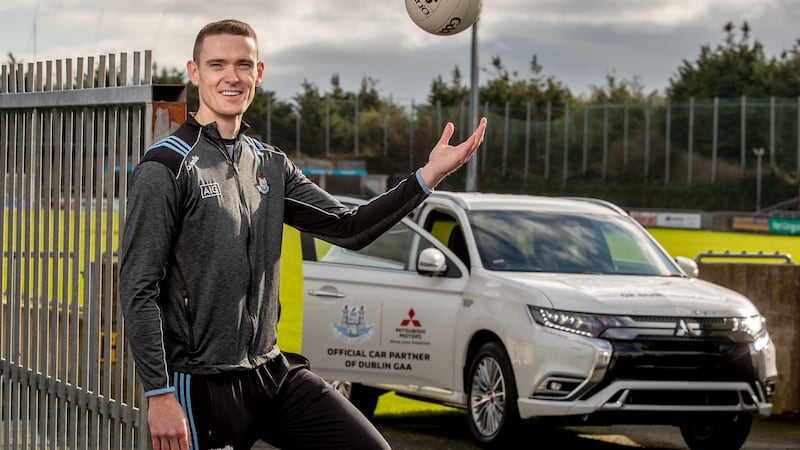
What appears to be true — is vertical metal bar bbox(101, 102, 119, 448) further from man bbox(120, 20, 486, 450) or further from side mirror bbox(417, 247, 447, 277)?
side mirror bbox(417, 247, 447, 277)

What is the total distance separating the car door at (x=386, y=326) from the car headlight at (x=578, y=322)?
1001 mm

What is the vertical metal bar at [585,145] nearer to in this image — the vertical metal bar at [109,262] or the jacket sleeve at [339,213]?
the vertical metal bar at [109,262]

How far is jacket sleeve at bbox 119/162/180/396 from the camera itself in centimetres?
412

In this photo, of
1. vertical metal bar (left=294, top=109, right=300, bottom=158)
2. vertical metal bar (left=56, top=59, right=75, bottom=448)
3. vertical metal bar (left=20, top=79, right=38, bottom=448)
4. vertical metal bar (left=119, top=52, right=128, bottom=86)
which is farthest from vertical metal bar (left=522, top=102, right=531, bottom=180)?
vertical metal bar (left=119, top=52, right=128, bottom=86)

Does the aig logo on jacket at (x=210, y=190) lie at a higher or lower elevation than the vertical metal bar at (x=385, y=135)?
lower

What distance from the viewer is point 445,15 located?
6.94m

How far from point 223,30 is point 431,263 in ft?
19.3

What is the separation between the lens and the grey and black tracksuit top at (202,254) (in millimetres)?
4133

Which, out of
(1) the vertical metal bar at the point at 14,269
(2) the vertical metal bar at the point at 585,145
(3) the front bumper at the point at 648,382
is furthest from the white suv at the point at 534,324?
(2) the vertical metal bar at the point at 585,145

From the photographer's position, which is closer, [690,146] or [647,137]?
[690,146]

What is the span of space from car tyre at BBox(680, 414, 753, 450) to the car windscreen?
4.14 ft

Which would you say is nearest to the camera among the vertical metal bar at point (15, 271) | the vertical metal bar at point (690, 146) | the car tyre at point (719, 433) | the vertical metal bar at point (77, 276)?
the vertical metal bar at point (77, 276)

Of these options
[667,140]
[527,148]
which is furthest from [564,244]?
[527,148]

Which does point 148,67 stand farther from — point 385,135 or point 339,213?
point 385,135
